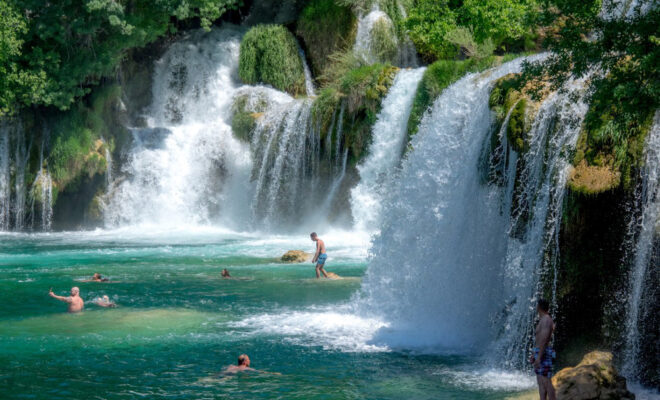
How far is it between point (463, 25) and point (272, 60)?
8.32m

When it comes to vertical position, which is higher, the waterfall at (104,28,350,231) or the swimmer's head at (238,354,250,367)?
the waterfall at (104,28,350,231)

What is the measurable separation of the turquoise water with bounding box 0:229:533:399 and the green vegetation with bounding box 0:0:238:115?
26.3ft

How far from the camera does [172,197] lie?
105 feet

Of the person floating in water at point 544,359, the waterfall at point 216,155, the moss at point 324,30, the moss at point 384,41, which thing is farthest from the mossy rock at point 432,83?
the person floating in water at point 544,359

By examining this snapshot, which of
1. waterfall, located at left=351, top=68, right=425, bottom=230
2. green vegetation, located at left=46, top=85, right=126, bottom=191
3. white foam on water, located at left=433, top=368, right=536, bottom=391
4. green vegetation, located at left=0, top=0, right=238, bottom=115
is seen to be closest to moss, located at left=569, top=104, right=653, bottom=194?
white foam on water, located at left=433, top=368, right=536, bottom=391

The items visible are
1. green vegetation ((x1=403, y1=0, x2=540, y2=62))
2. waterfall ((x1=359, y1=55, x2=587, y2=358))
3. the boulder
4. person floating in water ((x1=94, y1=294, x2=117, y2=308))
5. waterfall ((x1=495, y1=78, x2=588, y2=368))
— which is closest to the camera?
waterfall ((x1=495, y1=78, x2=588, y2=368))

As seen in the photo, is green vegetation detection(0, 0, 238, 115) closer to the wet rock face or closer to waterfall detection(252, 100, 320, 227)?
waterfall detection(252, 100, 320, 227)

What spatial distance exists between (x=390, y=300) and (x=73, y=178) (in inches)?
752

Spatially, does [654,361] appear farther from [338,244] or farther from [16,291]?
[338,244]

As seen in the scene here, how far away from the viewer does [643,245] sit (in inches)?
406

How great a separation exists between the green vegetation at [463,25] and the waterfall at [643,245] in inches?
624

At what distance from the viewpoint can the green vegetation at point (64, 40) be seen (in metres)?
27.4

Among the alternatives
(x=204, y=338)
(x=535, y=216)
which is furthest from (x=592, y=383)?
(x=204, y=338)

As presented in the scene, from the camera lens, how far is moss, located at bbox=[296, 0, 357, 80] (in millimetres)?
32438
